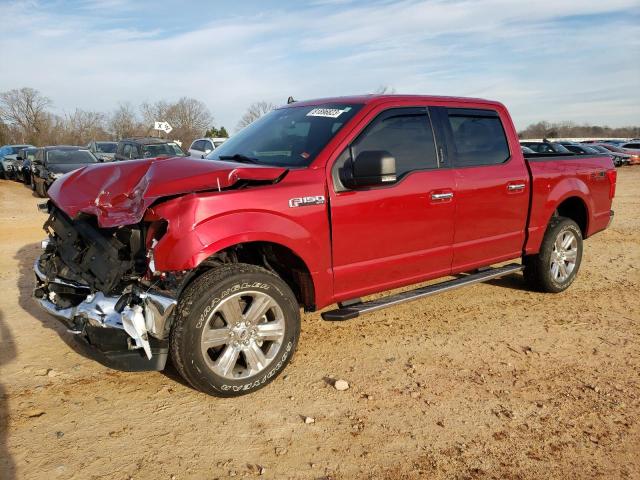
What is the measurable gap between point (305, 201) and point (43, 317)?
3.01 m

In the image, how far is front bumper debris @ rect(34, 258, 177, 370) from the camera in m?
3.08

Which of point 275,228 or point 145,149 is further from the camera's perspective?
point 145,149

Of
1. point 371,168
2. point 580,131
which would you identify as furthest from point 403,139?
point 580,131

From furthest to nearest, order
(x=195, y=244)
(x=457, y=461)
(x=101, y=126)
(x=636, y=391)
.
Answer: (x=101, y=126) < (x=636, y=391) < (x=195, y=244) < (x=457, y=461)

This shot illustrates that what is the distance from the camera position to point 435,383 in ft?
11.9

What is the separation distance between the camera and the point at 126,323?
3053 mm

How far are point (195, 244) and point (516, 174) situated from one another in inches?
132

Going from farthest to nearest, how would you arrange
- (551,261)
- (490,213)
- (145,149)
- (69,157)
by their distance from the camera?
(145,149)
(69,157)
(551,261)
(490,213)

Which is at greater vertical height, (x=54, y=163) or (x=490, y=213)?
(x=54, y=163)

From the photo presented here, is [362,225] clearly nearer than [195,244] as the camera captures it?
No

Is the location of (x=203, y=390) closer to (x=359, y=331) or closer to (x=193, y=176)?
(x=193, y=176)

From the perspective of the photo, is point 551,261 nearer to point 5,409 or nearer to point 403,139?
point 403,139

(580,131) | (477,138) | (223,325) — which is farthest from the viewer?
(580,131)

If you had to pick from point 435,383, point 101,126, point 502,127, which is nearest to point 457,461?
point 435,383
